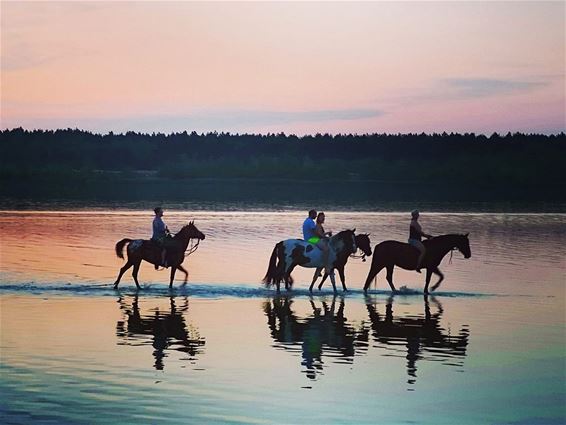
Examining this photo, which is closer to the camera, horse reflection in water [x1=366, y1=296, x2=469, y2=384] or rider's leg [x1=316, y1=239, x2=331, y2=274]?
horse reflection in water [x1=366, y1=296, x2=469, y2=384]

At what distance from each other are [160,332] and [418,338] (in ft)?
14.5

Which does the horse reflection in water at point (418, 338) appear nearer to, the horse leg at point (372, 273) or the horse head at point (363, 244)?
the horse leg at point (372, 273)

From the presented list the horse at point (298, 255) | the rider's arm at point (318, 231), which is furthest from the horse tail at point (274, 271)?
the rider's arm at point (318, 231)

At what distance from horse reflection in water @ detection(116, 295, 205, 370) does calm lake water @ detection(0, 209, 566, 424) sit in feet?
0.11

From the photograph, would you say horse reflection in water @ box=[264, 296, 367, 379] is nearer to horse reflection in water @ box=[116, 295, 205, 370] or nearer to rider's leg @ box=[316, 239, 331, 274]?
horse reflection in water @ box=[116, 295, 205, 370]

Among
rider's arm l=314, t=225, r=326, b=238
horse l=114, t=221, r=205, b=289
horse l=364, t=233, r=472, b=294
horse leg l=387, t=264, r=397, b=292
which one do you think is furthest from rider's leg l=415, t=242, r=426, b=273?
horse l=114, t=221, r=205, b=289

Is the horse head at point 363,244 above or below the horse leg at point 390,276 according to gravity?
above

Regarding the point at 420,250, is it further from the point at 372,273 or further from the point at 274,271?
the point at 274,271

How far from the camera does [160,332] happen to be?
60.4 ft

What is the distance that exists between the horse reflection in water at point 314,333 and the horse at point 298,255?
6.27ft

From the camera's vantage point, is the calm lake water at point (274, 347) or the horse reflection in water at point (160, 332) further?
the horse reflection in water at point (160, 332)

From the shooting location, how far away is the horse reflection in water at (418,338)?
16375 mm

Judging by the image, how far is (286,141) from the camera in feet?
586

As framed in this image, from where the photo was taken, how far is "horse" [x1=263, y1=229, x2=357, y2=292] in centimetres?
2489
